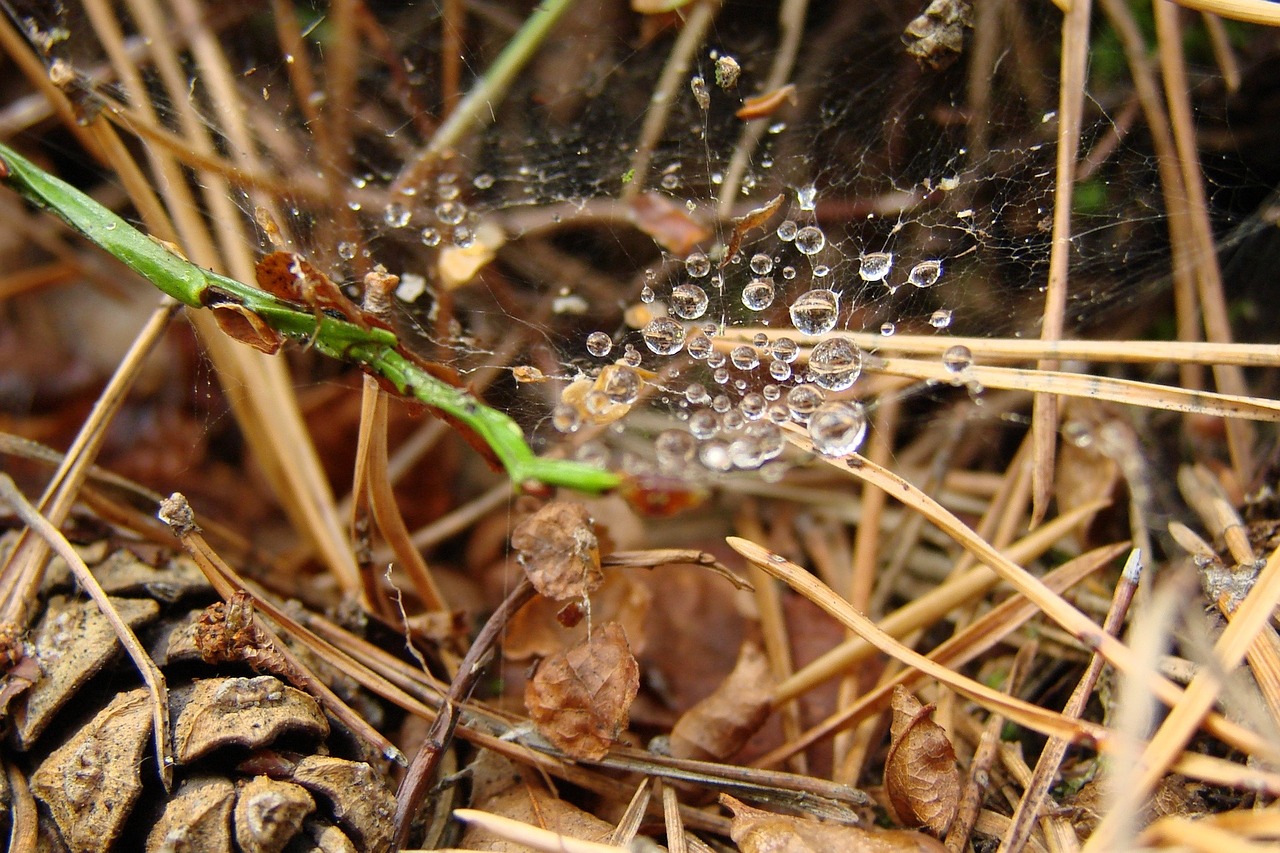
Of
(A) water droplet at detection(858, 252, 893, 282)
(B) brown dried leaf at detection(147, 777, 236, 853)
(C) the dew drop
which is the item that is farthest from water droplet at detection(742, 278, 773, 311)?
(B) brown dried leaf at detection(147, 777, 236, 853)

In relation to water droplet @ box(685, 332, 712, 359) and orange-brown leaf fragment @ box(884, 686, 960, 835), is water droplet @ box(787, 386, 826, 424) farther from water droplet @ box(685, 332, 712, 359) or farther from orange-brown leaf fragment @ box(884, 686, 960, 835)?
orange-brown leaf fragment @ box(884, 686, 960, 835)

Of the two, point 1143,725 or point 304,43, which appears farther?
point 304,43

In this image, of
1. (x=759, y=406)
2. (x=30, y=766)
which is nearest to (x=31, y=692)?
(x=30, y=766)

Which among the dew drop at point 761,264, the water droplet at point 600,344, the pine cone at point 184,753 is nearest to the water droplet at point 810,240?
the dew drop at point 761,264

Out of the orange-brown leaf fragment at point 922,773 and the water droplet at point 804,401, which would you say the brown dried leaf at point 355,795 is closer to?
the orange-brown leaf fragment at point 922,773

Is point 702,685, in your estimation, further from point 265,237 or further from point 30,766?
point 265,237

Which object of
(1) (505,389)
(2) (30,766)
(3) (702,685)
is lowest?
(2) (30,766)
